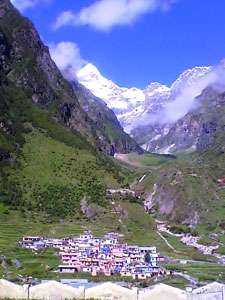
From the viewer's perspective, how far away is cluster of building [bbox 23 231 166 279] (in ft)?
301

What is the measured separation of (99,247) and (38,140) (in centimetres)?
9297

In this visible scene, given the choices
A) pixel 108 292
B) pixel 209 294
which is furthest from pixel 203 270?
pixel 108 292

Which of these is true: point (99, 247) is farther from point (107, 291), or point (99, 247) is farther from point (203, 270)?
point (107, 291)

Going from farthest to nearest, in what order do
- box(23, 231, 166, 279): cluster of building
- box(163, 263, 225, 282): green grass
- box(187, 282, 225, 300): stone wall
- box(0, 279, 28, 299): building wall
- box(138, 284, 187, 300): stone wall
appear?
box(23, 231, 166, 279): cluster of building
box(163, 263, 225, 282): green grass
box(0, 279, 28, 299): building wall
box(138, 284, 187, 300): stone wall
box(187, 282, 225, 300): stone wall

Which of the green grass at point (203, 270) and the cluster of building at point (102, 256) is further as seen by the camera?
the cluster of building at point (102, 256)

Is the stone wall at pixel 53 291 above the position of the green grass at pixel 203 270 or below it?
below

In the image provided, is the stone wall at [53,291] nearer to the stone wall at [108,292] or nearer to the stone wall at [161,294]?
the stone wall at [108,292]

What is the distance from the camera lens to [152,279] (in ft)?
279

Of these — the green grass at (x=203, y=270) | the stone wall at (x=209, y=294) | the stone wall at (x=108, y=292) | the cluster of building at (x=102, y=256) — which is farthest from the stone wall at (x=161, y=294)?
the cluster of building at (x=102, y=256)

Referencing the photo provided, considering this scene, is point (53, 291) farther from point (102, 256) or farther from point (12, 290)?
point (102, 256)

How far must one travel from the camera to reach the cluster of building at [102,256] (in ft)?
301

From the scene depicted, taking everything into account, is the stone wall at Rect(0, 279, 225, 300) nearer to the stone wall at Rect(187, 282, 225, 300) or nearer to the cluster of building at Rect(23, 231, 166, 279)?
the stone wall at Rect(187, 282, 225, 300)

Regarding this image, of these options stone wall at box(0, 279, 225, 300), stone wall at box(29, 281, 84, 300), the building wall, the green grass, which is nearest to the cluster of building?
the green grass

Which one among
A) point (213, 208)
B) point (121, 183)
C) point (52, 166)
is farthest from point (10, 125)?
point (213, 208)
